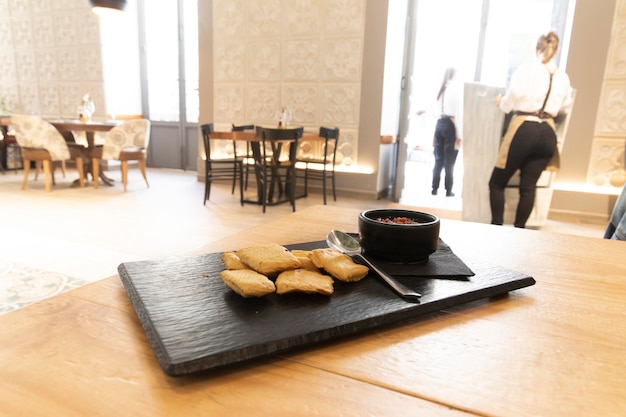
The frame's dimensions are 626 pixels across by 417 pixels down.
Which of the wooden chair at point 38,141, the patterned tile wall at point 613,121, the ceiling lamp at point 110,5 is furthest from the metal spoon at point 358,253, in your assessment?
the wooden chair at point 38,141

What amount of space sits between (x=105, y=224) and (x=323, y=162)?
242 centimetres

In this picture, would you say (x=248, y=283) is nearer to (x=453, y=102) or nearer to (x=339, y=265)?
(x=339, y=265)

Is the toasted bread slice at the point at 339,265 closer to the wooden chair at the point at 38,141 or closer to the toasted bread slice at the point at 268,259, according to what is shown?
the toasted bread slice at the point at 268,259

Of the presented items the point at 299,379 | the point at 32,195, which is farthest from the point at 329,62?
the point at 299,379

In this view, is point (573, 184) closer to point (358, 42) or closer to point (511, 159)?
point (511, 159)

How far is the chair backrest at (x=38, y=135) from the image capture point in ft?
16.6

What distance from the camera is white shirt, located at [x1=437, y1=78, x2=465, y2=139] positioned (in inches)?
→ 209

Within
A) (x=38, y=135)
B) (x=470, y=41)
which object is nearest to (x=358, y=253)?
(x=38, y=135)

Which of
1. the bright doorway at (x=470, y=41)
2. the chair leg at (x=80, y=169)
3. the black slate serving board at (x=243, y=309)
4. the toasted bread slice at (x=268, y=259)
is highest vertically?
the bright doorway at (x=470, y=41)

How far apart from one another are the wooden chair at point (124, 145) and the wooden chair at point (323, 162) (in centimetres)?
210

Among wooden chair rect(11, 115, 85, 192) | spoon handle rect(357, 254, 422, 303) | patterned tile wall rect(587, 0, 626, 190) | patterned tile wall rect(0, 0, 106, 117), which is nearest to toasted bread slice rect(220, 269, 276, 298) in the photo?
spoon handle rect(357, 254, 422, 303)

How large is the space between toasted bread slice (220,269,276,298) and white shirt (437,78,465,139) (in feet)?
17.2

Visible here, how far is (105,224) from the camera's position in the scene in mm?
3834

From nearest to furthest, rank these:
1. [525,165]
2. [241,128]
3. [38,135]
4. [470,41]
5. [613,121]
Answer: [525,165]
[613,121]
[38,135]
[241,128]
[470,41]
